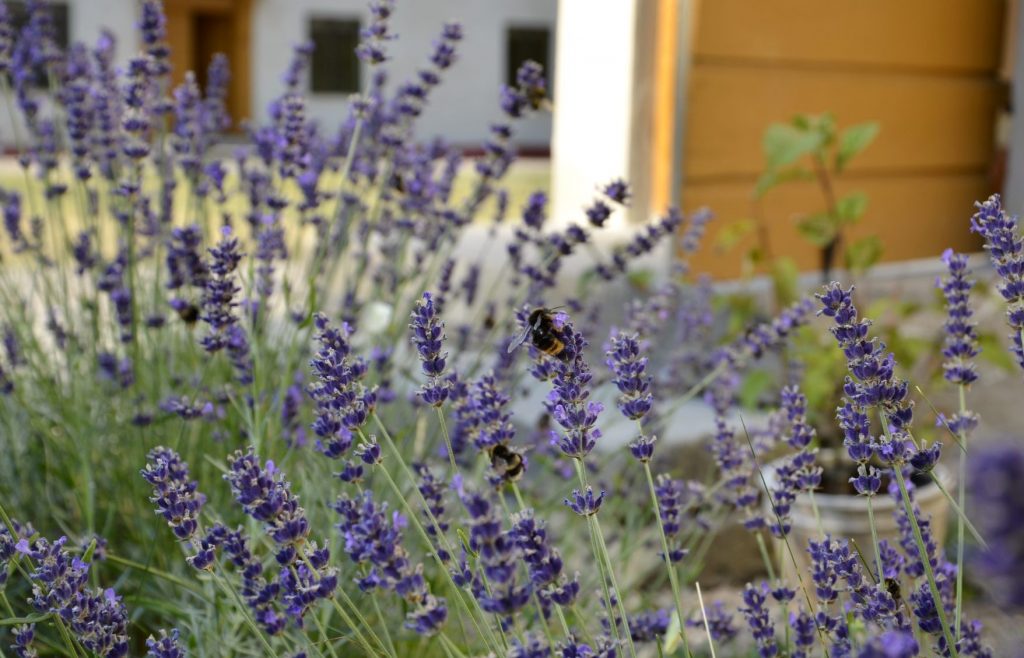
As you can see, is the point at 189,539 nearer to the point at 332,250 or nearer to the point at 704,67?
the point at 332,250

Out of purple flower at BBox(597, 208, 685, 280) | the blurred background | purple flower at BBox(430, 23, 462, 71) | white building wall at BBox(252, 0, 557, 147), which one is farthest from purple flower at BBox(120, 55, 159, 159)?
white building wall at BBox(252, 0, 557, 147)

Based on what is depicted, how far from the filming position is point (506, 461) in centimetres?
106

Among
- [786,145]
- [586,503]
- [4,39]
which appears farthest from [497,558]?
[786,145]

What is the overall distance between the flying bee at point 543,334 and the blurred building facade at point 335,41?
14.1m

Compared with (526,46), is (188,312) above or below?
below

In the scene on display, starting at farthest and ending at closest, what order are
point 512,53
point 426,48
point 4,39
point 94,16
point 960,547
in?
point 512,53 < point 426,48 < point 94,16 < point 4,39 < point 960,547

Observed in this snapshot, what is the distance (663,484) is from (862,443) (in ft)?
0.94

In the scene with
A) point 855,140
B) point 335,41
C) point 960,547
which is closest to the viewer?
point 960,547

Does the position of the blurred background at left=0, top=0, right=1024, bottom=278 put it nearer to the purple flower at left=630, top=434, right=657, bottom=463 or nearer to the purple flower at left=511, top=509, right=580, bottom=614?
the purple flower at left=630, top=434, right=657, bottom=463

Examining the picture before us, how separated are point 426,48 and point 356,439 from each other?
1399cm

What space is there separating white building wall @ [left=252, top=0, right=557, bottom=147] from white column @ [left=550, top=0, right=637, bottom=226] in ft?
35.7

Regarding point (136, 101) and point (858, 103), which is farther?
point (858, 103)

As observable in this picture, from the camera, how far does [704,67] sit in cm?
418

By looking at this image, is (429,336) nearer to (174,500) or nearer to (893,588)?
(174,500)
